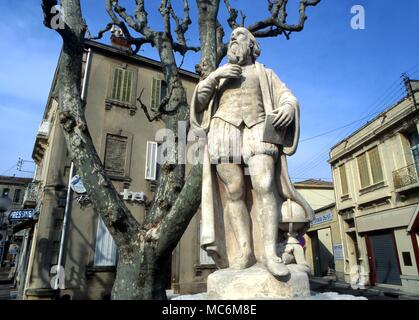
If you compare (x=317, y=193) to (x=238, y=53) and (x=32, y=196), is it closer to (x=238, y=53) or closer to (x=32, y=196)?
(x=32, y=196)

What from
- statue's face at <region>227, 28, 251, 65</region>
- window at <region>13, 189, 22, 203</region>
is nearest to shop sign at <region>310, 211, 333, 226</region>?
statue's face at <region>227, 28, 251, 65</region>

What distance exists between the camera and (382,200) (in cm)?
1530

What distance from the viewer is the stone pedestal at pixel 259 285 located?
87.1 inches

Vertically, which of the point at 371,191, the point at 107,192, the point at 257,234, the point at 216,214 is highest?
the point at 371,191

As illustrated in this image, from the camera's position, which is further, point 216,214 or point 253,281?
point 216,214

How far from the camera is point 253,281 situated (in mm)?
2260

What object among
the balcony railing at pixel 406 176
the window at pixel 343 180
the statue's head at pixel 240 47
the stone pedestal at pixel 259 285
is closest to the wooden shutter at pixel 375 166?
the balcony railing at pixel 406 176

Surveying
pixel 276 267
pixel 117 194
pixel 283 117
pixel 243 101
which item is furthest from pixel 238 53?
pixel 117 194

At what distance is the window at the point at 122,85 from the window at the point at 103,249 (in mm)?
5587

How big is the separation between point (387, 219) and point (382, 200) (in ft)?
3.52

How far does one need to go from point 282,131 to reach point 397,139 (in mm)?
14508

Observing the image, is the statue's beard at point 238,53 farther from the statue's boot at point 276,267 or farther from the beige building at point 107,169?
the beige building at point 107,169
